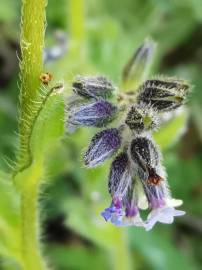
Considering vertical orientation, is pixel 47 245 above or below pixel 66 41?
below

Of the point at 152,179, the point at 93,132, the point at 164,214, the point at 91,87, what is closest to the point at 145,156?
the point at 152,179

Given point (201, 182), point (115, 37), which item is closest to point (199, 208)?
point (201, 182)

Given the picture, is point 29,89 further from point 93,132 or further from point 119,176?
point 93,132

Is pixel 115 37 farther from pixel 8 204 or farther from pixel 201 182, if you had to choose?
pixel 8 204

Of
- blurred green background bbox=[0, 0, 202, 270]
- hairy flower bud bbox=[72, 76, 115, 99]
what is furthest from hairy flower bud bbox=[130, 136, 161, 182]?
blurred green background bbox=[0, 0, 202, 270]

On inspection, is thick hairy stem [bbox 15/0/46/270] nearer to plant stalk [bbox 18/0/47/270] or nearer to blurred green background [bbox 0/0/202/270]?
plant stalk [bbox 18/0/47/270]

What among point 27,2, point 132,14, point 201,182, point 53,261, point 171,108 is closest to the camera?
point 27,2

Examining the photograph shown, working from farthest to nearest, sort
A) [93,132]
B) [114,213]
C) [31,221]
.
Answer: [93,132] < [31,221] < [114,213]
